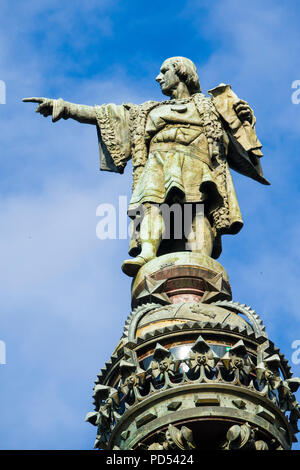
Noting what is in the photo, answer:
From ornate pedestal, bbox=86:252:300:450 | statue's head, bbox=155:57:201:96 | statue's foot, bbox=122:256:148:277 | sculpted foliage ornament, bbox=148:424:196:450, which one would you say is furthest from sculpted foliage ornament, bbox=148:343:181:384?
statue's head, bbox=155:57:201:96

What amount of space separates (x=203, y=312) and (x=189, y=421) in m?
3.00

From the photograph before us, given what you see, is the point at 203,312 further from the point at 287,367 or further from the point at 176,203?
the point at 176,203

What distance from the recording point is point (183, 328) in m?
22.1

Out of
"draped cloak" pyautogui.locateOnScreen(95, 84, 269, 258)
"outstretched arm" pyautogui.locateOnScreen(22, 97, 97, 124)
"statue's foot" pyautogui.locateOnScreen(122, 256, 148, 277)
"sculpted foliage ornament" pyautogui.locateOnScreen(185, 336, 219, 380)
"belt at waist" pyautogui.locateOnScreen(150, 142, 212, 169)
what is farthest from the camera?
"outstretched arm" pyautogui.locateOnScreen(22, 97, 97, 124)

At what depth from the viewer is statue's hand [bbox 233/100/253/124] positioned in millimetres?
28594

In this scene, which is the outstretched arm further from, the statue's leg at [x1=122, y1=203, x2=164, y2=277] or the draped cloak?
the statue's leg at [x1=122, y1=203, x2=164, y2=277]

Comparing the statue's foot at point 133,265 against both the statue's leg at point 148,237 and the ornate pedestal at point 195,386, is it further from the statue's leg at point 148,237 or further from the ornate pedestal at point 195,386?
the ornate pedestal at point 195,386

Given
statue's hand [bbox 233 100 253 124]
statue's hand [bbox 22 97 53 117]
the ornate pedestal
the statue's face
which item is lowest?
the ornate pedestal

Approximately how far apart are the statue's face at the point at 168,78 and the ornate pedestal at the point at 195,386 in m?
7.53

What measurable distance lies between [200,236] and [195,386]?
249 inches

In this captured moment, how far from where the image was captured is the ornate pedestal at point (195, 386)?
2053 centimetres

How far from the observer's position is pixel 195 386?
20750 mm

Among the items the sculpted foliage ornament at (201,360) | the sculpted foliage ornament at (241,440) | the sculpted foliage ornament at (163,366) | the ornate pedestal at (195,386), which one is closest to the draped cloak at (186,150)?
the ornate pedestal at (195,386)

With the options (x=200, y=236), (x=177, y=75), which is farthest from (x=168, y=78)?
(x=200, y=236)
